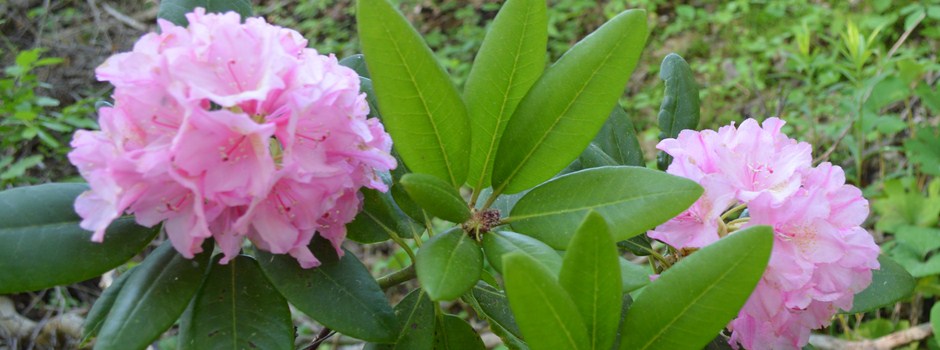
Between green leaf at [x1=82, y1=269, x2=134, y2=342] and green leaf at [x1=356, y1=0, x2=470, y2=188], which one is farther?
green leaf at [x1=82, y1=269, x2=134, y2=342]

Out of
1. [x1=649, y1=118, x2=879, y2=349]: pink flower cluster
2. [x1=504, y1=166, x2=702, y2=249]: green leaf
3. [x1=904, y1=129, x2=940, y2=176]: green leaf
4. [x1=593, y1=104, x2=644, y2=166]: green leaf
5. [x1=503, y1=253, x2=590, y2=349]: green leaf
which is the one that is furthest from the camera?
[x1=904, y1=129, x2=940, y2=176]: green leaf

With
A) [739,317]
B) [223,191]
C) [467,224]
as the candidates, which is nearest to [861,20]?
[739,317]

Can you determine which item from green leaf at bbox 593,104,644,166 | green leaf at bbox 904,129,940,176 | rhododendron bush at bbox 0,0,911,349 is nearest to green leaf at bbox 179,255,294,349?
rhododendron bush at bbox 0,0,911,349

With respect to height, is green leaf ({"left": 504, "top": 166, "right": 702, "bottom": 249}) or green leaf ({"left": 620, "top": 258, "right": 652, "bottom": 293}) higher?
green leaf ({"left": 504, "top": 166, "right": 702, "bottom": 249})

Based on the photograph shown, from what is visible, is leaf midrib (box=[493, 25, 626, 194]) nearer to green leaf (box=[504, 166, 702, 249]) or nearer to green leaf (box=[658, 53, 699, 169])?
green leaf (box=[504, 166, 702, 249])

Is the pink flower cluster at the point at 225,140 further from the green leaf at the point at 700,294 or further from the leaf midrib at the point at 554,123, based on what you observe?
the green leaf at the point at 700,294

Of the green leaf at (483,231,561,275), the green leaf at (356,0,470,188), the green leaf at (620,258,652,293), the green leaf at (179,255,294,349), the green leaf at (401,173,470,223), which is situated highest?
the green leaf at (356,0,470,188)
